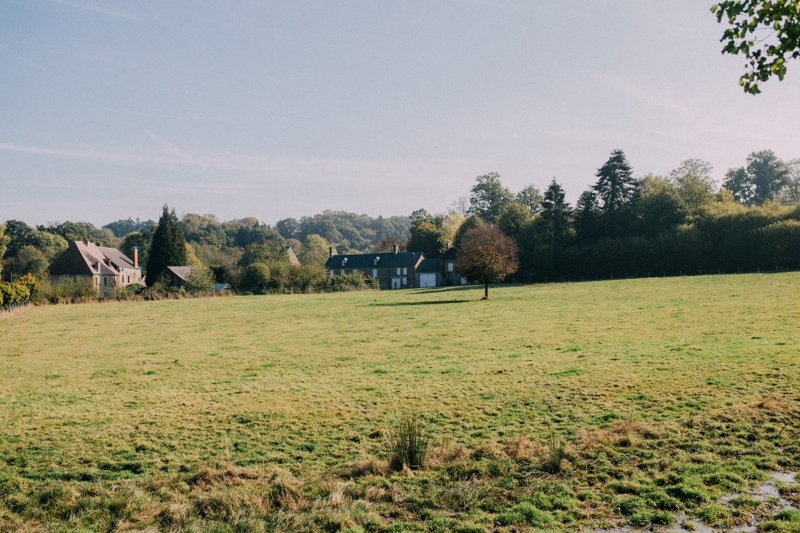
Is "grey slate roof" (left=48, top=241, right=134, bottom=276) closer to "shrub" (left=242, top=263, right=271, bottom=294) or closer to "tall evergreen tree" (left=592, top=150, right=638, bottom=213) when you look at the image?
"shrub" (left=242, top=263, right=271, bottom=294)

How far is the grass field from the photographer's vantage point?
4434 mm

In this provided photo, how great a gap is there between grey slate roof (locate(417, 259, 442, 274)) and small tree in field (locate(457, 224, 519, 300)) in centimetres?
4066

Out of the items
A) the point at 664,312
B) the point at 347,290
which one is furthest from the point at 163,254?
the point at 664,312

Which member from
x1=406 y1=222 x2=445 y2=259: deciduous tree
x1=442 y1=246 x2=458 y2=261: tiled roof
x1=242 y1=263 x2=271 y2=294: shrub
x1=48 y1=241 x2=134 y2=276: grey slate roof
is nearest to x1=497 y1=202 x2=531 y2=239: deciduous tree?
x1=442 y1=246 x2=458 y2=261: tiled roof

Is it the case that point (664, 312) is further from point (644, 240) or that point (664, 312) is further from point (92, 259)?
point (92, 259)

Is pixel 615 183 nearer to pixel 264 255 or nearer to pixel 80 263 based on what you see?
pixel 264 255

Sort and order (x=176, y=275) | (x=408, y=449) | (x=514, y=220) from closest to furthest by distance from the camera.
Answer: (x=408, y=449) → (x=176, y=275) → (x=514, y=220)

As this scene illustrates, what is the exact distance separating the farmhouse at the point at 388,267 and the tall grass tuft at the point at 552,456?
69.0 meters

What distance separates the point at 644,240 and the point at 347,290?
1354 inches

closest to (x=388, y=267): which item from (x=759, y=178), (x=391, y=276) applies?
(x=391, y=276)

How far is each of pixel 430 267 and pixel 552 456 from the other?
7128 cm

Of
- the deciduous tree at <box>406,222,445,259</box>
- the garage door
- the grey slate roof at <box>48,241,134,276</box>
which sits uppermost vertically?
the deciduous tree at <box>406,222,445,259</box>

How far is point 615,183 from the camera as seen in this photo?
63969 millimetres

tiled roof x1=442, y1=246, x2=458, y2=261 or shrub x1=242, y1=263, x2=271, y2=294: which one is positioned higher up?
tiled roof x1=442, y1=246, x2=458, y2=261
